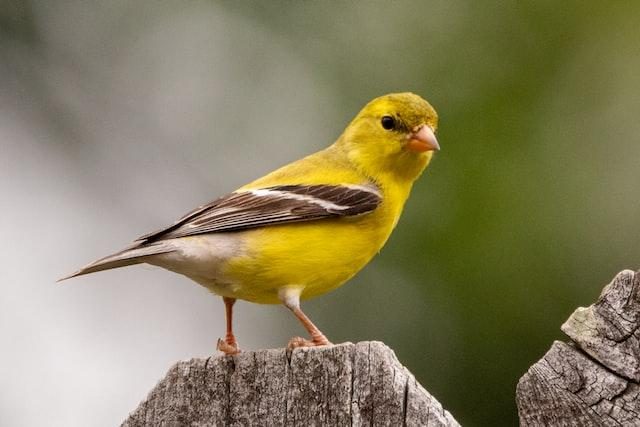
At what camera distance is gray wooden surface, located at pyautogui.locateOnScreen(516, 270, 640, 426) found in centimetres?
308

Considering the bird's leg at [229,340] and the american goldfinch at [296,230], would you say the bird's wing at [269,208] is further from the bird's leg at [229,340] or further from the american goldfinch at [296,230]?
the bird's leg at [229,340]

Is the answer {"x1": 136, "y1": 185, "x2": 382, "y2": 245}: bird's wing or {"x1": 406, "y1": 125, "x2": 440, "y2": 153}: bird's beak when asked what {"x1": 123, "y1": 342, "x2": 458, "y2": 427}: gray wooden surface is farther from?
{"x1": 406, "y1": 125, "x2": 440, "y2": 153}: bird's beak

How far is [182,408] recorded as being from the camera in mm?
3441

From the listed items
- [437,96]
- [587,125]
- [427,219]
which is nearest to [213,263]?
[427,219]

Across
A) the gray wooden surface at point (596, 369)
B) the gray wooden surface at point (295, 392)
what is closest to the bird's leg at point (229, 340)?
the gray wooden surface at point (295, 392)

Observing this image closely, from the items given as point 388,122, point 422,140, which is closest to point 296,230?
point 422,140

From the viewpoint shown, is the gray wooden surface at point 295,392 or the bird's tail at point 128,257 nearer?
the gray wooden surface at point 295,392

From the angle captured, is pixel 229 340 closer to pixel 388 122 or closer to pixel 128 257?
pixel 128 257

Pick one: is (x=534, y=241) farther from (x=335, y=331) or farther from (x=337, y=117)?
(x=337, y=117)

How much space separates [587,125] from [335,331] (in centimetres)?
224

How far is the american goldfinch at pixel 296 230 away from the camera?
17.9 feet

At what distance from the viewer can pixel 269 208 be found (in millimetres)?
5762

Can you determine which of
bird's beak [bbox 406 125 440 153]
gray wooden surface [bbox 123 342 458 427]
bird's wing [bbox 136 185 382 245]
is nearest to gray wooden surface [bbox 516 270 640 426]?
gray wooden surface [bbox 123 342 458 427]

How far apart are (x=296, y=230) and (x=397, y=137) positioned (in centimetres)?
126
